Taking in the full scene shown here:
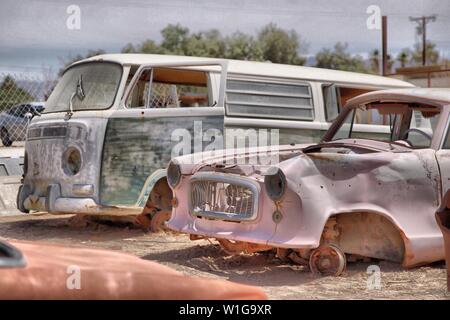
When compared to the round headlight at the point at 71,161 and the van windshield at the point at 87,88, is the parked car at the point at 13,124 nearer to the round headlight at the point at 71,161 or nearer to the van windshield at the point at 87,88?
the van windshield at the point at 87,88

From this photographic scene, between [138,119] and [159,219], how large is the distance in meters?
1.19

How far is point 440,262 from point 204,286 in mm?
4492

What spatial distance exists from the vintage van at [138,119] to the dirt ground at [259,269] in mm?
401

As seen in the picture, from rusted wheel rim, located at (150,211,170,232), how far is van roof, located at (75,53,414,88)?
1749mm

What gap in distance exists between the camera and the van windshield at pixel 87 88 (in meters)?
9.11

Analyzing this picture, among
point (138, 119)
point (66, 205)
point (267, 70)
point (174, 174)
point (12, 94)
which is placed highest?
point (267, 70)

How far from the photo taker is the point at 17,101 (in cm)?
1552

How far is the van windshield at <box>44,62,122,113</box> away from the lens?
29.9 ft

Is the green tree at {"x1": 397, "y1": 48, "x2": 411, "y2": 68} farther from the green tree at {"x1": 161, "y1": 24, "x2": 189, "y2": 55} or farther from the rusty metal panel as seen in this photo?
the rusty metal panel

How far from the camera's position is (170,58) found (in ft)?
31.3

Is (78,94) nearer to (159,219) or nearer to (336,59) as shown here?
(159,219)

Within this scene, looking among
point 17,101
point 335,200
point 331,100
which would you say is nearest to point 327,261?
point 335,200

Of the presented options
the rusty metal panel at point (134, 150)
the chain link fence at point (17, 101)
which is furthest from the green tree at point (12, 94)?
the rusty metal panel at point (134, 150)
